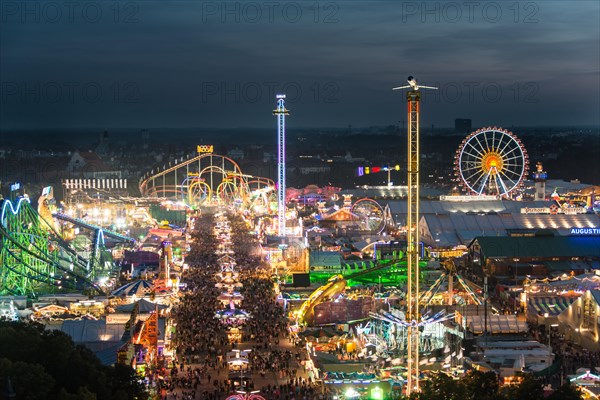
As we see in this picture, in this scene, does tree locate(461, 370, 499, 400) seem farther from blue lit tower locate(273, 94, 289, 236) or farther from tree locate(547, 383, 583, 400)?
blue lit tower locate(273, 94, 289, 236)

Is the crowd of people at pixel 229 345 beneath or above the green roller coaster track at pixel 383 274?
beneath

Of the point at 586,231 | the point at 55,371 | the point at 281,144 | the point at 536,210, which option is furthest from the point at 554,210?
the point at 55,371

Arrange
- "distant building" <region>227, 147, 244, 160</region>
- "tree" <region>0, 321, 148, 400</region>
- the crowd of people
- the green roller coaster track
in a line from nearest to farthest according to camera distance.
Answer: "tree" <region>0, 321, 148, 400</region> → the crowd of people → the green roller coaster track → "distant building" <region>227, 147, 244, 160</region>

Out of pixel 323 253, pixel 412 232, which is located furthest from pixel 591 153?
pixel 412 232

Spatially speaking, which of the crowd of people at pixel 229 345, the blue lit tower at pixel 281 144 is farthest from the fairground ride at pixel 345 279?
the blue lit tower at pixel 281 144

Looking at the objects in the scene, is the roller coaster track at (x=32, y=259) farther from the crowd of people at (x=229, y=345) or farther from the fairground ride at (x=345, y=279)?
the fairground ride at (x=345, y=279)

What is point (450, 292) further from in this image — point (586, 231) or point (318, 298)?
point (586, 231)

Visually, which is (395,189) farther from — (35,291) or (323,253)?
(35,291)

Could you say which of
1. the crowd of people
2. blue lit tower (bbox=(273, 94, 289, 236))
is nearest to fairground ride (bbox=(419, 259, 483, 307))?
the crowd of people
